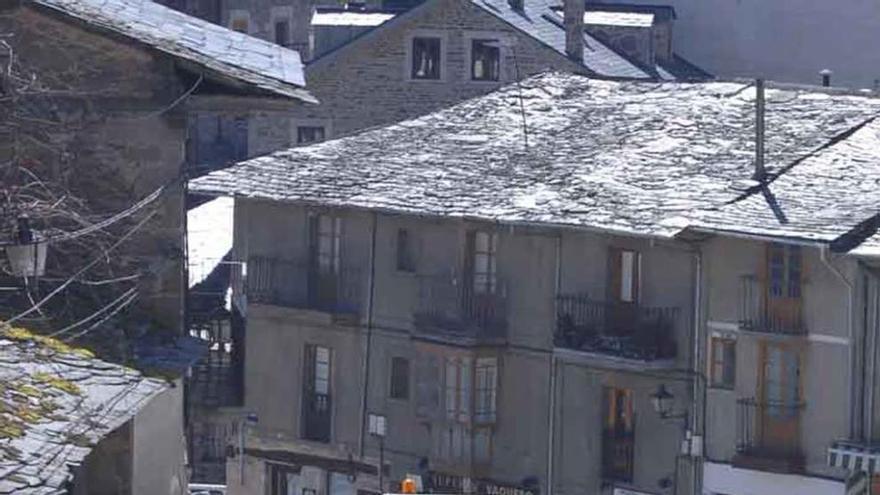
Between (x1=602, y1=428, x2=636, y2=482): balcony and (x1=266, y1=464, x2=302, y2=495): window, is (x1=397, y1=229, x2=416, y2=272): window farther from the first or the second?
(x1=602, y1=428, x2=636, y2=482): balcony

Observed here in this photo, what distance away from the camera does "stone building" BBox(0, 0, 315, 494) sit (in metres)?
17.5

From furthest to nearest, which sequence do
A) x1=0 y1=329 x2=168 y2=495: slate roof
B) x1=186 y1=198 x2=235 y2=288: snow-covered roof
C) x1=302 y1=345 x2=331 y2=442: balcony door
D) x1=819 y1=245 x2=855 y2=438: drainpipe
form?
x1=186 y1=198 x2=235 y2=288: snow-covered roof < x1=302 y1=345 x2=331 y2=442: balcony door < x1=819 y1=245 x2=855 y2=438: drainpipe < x1=0 y1=329 x2=168 y2=495: slate roof

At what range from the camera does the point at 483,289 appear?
3881 centimetres

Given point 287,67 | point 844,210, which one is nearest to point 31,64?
point 287,67

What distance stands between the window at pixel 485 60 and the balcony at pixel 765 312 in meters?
21.9

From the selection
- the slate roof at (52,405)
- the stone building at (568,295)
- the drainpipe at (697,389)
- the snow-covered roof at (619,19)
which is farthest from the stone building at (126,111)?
the snow-covered roof at (619,19)

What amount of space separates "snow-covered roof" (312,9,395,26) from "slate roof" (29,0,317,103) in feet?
126

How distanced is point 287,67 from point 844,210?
49.7 ft

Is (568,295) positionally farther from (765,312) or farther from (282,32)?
(282,32)

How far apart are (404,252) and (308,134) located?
65.7 feet

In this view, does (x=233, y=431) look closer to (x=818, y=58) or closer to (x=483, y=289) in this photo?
(x=483, y=289)

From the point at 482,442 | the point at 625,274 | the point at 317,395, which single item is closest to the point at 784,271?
the point at 625,274

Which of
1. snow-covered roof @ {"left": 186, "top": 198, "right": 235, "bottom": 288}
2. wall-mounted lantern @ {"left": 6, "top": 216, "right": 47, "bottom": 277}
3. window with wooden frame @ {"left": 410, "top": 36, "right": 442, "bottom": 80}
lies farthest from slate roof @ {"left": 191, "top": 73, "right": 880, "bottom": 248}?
wall-mounted lantern @ {"left": 6, "top": 216, "right": 47, "bottom": 277}

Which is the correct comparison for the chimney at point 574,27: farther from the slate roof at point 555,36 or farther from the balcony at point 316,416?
the balcony at point 316,416
